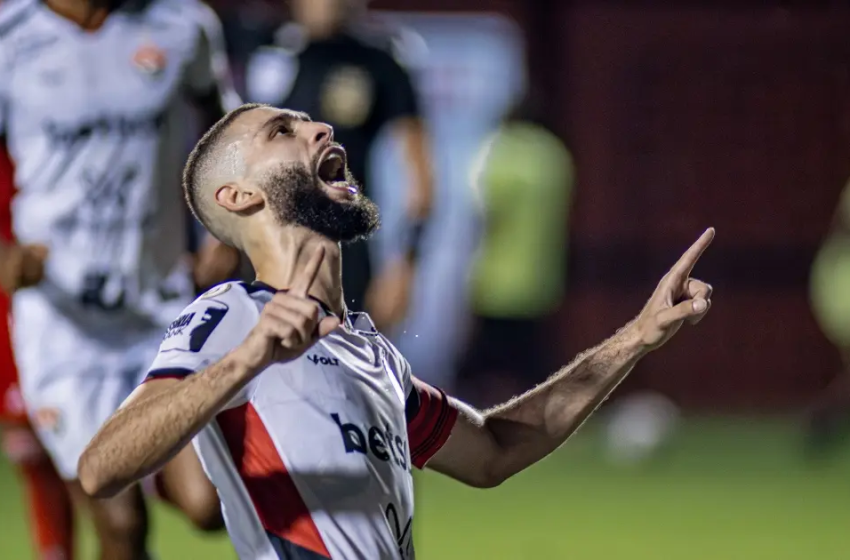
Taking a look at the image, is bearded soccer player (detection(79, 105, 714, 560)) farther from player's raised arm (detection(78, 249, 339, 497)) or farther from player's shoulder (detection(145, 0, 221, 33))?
player's shoulder (detection(145, 0, 221, 33))

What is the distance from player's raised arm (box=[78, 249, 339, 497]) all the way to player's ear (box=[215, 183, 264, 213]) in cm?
68

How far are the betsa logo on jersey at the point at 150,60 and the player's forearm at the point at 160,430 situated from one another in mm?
2814

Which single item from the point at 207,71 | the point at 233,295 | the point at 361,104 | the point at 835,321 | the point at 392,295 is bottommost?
the point at 835,321

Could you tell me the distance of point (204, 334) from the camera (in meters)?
3.26

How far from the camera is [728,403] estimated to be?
45.1ft

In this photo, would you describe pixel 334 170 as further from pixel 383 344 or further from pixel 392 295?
pixel 392 295

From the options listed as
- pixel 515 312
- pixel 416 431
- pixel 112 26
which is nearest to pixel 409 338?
pixel 515 312

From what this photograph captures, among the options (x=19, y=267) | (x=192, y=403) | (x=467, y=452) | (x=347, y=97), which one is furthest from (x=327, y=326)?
(x=347, y=97)

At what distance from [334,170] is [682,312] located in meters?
0.84

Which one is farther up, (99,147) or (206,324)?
(206,324)

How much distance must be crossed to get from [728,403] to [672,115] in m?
2.48

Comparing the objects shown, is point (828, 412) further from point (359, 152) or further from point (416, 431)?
point (416, 431)

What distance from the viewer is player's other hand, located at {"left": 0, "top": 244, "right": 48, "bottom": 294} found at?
522cm

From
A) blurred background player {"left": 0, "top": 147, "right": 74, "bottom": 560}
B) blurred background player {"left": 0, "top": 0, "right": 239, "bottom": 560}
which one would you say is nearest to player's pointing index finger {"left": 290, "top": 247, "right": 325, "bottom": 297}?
blurred background player {"left": 0, "top": 0, "right": 239, "bottom": 560}
